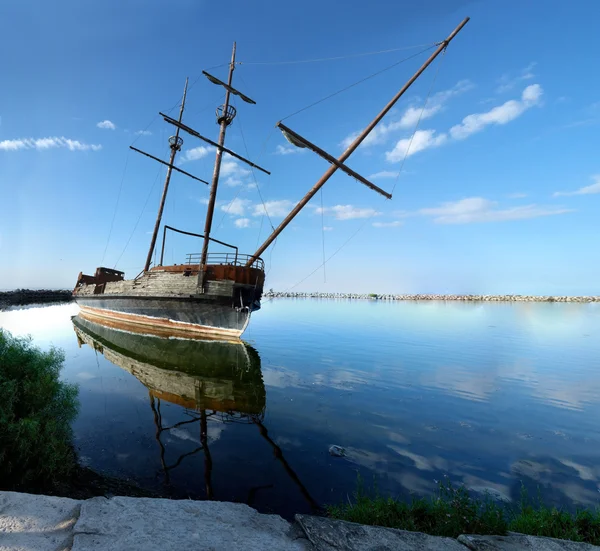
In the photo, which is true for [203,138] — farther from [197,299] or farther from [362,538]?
→ [362,538]

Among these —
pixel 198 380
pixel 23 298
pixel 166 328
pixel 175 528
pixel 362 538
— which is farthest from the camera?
pixel 23 298

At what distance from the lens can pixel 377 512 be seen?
13.6 feet

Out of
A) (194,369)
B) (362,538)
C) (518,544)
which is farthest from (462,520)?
(194,369)

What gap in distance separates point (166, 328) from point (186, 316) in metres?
2.22

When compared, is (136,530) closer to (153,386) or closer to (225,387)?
(225,387)

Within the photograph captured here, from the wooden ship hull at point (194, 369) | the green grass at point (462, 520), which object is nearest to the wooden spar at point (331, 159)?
the wooden ship hull at point (194, 369)

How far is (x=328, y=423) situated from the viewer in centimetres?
809

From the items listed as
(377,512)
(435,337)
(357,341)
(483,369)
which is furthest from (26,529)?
(435,337)

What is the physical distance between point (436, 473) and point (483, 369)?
10532 mm

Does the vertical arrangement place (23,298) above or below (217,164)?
below

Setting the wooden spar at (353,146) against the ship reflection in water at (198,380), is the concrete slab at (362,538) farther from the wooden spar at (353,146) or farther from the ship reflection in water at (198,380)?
the wooden spar at (353,146)

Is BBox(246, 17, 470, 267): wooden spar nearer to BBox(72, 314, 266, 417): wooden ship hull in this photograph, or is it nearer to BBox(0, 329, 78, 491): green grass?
BBox(72, 314, 266, 417): wooden ship hull

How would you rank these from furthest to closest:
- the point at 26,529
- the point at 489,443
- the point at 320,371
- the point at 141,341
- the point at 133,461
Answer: the point at 141,341
the point at 320,371
the point at 489,443
the point at 133,461
the point at 26,529

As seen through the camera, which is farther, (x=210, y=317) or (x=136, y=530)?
(x=210, y=317)
